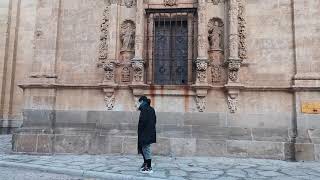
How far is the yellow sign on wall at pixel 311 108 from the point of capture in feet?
32.5

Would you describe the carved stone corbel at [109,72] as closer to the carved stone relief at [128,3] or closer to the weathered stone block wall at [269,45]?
the carved stone relief at [128,3]

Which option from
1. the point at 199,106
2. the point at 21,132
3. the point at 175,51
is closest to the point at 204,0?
the point at 175,51

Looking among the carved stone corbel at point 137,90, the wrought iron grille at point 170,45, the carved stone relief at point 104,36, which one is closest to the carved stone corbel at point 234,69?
the wrought iron grille at point 170,45

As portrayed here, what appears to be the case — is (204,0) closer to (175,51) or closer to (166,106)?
(175,51)

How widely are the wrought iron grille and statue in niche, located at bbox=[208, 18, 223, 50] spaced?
55cm

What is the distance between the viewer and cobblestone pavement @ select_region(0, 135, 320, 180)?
7488mm

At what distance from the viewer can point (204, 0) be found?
10812mm

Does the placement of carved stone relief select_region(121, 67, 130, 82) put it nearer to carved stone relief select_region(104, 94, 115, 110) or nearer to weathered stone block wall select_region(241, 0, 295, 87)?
carved stone relief select_region(104, 94, 115, 110)

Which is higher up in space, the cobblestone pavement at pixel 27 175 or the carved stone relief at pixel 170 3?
the carved stone relief at pixel 170 3

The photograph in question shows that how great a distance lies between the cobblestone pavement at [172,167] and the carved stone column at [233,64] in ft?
5.96

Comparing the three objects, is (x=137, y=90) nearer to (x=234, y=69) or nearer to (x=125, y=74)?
(x=125, y=74)

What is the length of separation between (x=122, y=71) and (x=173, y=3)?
9.17 ft

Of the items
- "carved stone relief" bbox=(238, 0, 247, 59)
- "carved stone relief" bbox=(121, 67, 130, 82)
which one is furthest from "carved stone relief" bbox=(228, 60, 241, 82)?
"carved stone relief" bbox=(121, 67, 130, 82)

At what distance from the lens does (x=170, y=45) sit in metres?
11.4
